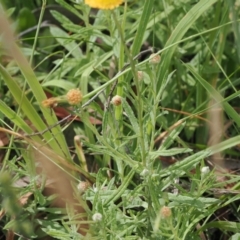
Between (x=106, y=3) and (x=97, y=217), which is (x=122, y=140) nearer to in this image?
(x=97, y=217)

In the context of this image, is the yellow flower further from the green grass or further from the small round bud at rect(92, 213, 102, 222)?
the small round bud at rect(92, 213, 102, 222)

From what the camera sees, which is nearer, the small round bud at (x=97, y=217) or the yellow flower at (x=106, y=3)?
the yellow flower at (x=106, y=3)

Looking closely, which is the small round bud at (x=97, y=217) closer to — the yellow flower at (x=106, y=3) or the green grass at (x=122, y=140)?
the green grass at (x=122, y=140)

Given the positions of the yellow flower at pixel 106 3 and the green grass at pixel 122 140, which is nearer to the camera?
the yellow flower at pixel 106 3

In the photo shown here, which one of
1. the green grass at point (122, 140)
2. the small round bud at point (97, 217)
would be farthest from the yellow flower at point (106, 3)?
the small round bud at point (97, 217)

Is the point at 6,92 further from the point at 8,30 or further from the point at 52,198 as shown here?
the point at 8,30

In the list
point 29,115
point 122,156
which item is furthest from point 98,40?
point 122,156

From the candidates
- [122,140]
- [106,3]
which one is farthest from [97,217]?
[106,3]

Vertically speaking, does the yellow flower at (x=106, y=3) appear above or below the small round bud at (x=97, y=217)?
above
